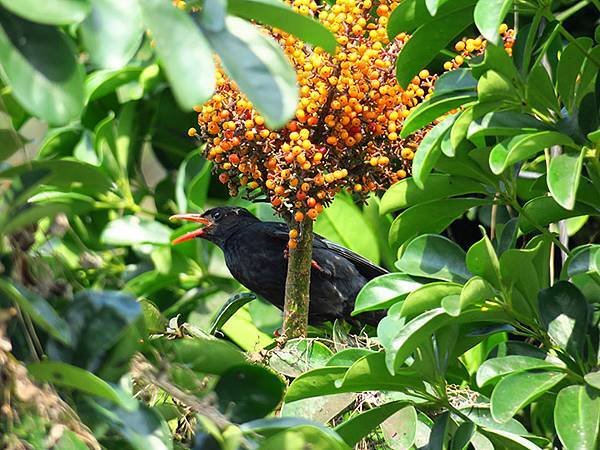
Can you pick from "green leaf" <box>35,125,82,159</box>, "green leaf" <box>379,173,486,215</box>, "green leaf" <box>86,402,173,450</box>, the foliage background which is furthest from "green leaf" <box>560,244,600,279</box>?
"green leaf" <box>35,125,82,159</box>

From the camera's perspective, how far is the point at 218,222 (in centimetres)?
351

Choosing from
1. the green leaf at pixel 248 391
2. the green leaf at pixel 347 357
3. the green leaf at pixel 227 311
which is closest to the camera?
the green leaf at pixel 248 391

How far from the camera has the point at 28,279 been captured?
3.09 ft

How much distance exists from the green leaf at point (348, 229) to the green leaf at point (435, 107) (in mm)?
1271

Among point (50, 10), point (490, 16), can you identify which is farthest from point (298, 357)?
point (50, 10)

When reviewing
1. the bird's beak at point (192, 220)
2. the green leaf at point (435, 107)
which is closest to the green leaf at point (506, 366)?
the green leaf at point (435, 107)

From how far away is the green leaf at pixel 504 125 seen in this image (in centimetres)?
189

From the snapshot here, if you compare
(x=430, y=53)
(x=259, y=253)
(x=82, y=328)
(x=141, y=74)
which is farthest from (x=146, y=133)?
(x=82, y=328)

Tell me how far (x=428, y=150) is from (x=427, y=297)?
24 centimetres

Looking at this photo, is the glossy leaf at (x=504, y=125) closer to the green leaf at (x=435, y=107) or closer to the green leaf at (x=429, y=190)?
the green leaf at (x=435, y=107)

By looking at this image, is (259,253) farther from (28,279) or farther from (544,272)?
(28,279)

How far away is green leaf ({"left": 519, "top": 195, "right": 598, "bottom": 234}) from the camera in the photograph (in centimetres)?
213

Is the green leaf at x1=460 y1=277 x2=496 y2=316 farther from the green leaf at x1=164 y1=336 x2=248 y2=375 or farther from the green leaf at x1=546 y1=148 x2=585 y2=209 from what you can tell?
the green leaf at x1=164 y1=336 x2=248 y2=375

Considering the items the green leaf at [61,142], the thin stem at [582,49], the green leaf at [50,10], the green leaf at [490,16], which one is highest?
the green leaf at [50,10]
